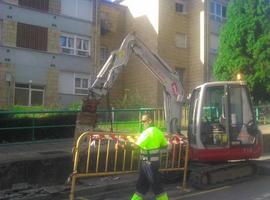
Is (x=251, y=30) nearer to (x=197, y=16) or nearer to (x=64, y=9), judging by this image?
(x=197, y=16)

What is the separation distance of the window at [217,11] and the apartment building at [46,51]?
10.1 metres

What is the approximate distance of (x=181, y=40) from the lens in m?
35.5

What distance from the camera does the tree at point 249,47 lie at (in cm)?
2738

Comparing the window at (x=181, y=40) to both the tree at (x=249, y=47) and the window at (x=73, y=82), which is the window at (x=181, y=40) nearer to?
the tree at (x=249, y=47)

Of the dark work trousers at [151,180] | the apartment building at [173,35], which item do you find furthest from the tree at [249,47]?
the dark work trousers at [151,180]

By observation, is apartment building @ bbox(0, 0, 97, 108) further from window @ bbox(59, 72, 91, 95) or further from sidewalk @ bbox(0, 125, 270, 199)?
sidewalk @ bbox(0, 125, 270, 199)

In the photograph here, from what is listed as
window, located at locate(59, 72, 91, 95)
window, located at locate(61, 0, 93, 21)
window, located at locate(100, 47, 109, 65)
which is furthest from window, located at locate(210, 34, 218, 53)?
window, located at locate(59, 72, 91, 95)

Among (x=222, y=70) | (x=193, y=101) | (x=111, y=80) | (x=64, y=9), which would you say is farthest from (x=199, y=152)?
(x=64, y=9)

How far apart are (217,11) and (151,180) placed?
29.5 meters

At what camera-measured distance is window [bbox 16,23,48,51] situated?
90.3ft

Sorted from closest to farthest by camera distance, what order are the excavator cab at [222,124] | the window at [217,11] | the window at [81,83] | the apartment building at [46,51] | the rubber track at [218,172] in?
1. the rubber track at [218,172]
2. the excavator cab at [222,124]
3. the apartment building at [46,51]
4. the window at [81,83]
5. the window at [217,11]

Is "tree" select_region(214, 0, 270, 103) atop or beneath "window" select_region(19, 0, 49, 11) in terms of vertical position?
beneath

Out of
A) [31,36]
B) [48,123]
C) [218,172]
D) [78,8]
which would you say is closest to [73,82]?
[31,36]

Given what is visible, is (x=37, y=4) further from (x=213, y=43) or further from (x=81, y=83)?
(x=213, y=43)
